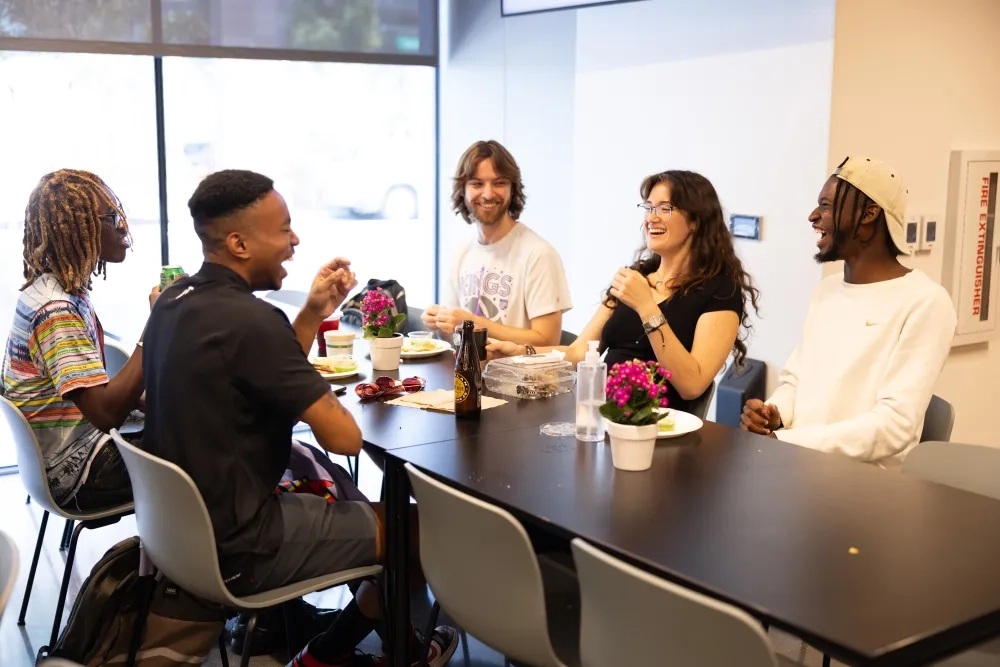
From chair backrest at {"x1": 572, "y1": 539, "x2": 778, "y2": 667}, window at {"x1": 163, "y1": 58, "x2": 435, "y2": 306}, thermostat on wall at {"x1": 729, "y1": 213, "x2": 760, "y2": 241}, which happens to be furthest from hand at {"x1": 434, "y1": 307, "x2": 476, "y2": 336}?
window at {"x1": 163, "y1": 58, "x2": 435, "y2": 306}

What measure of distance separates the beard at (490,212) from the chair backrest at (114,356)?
1.35 m

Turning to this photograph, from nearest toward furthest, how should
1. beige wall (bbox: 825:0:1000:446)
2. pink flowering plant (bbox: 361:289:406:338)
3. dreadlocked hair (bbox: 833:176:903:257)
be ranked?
dreadlocked hair (bbox: 833:176:903:257), pink flowering plant (bbox: 361:289:406:338), beige wall (bbox: 825:0:1000:446)

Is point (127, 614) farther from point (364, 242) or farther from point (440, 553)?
point (364, 242)

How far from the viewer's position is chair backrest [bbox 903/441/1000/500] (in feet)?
8.16

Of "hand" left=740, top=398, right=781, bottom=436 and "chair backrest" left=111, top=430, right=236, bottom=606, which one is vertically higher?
"hand" left=740, top=398, right=781, bottom=436

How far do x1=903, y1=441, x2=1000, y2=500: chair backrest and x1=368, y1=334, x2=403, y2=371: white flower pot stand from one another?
1523mm

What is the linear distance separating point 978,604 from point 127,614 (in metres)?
1.86

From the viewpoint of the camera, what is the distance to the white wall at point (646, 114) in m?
4.18

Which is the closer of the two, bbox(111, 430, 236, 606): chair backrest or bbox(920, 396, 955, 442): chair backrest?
bbox(111, 430, 236, 606): chair backrest

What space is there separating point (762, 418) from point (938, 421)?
46 cm

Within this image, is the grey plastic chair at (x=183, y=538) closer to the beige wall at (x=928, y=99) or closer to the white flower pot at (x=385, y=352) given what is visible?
the white flower pot at (x=385, y=352)

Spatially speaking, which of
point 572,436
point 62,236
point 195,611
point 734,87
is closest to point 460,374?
point 572,436

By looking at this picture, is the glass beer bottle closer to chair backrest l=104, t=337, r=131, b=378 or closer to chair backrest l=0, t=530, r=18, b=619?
chair backrest l=0, t=530, r=18, b=619

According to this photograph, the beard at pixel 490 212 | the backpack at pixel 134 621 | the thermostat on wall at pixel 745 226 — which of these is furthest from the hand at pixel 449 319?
the thermostat on wall at pixel 745 226
